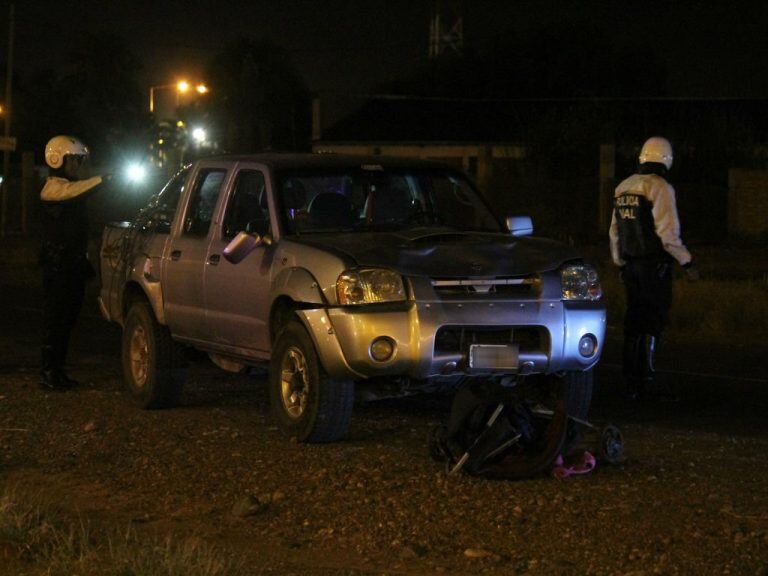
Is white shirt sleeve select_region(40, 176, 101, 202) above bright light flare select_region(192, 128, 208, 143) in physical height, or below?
below

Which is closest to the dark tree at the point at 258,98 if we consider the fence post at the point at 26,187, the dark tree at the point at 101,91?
the dark tree at the point at 101,91

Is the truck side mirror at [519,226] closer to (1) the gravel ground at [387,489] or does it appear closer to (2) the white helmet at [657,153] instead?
(1) the gravel ground at [387,489]

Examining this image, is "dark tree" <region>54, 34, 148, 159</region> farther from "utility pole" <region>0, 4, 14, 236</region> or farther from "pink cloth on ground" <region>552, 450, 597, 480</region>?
"pink cloth on ground" <region>552, 450, 597, 480</region>

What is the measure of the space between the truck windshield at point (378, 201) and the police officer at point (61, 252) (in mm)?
2332

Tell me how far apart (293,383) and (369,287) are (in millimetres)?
943

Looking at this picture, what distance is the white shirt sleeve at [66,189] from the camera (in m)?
11.2

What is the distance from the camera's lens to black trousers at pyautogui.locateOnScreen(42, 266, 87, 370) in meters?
11.3

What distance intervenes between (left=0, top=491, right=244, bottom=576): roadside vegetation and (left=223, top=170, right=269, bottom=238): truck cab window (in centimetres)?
317

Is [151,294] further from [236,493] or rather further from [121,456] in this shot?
[236,493]

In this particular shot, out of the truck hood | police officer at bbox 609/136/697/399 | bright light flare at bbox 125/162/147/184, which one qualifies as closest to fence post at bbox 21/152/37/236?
bright light flare at bbox 125/162/147/184

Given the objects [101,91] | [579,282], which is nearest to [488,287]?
[579,282]

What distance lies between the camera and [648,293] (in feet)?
36.6

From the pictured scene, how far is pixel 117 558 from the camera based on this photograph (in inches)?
234

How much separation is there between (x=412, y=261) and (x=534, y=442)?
126cm
